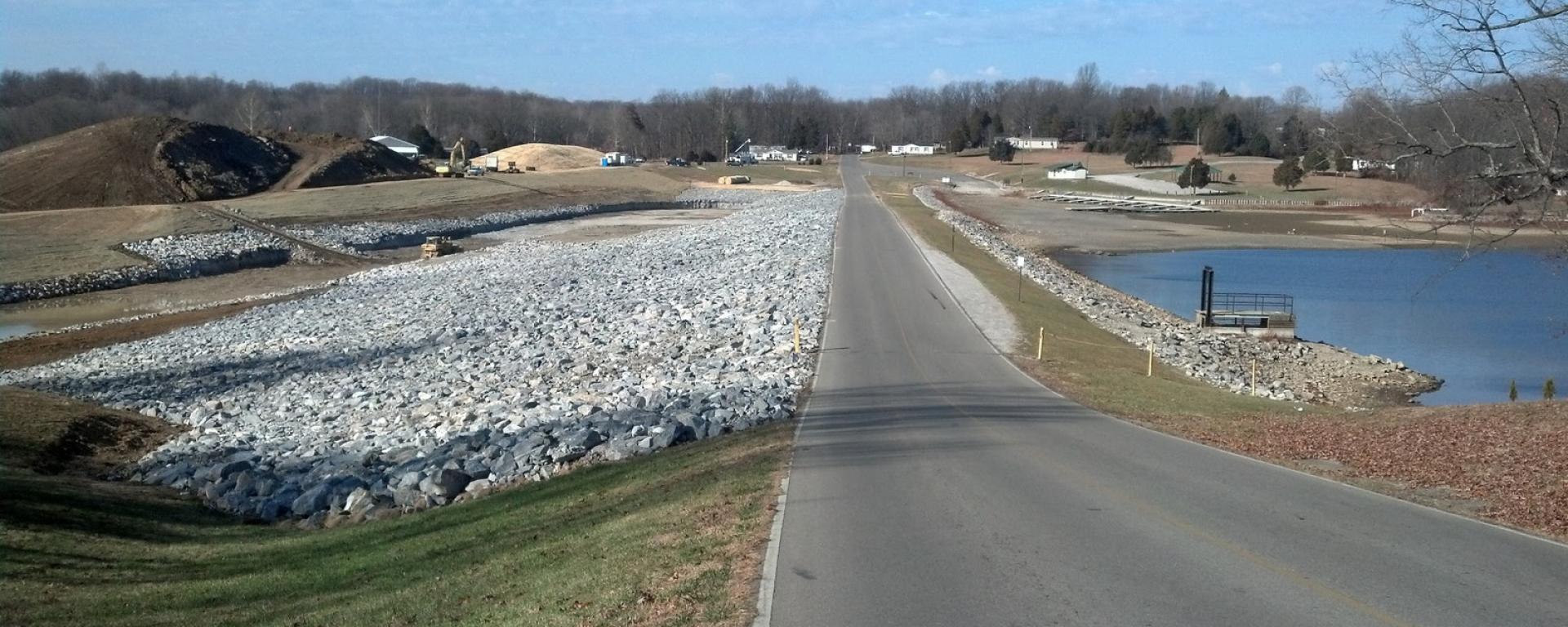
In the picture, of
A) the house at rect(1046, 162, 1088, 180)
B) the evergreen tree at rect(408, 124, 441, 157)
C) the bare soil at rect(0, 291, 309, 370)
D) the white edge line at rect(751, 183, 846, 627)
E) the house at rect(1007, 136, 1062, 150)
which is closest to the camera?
the white edge line at rect(751, 183, 846, 627)

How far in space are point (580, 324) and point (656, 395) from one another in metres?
12.2

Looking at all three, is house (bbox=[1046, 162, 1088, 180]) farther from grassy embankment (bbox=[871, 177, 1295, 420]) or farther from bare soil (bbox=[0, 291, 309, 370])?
bare soil (bbox=[0, 291, 309, 370])

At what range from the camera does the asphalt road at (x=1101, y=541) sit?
873cm

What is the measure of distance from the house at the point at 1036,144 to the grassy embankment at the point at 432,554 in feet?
575

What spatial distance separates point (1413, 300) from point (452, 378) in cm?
3810

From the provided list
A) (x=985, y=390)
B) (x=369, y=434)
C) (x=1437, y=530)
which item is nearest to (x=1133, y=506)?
(x=1437, y=530)

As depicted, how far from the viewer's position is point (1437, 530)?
11367mm

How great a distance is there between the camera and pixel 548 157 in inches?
5733

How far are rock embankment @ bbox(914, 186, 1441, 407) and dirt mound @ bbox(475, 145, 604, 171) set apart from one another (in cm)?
10505

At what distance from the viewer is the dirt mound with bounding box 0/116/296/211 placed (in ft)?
265

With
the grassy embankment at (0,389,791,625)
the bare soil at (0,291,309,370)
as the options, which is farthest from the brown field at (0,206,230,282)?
the grassy embankment at (0,389,791,625)

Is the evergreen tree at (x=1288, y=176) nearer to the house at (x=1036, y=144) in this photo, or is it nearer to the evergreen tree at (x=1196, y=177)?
the evergreen tree at (x=1196, y=177)

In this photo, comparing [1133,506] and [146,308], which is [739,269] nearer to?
[146,308]

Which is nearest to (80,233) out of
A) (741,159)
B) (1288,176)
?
(1288,176)
